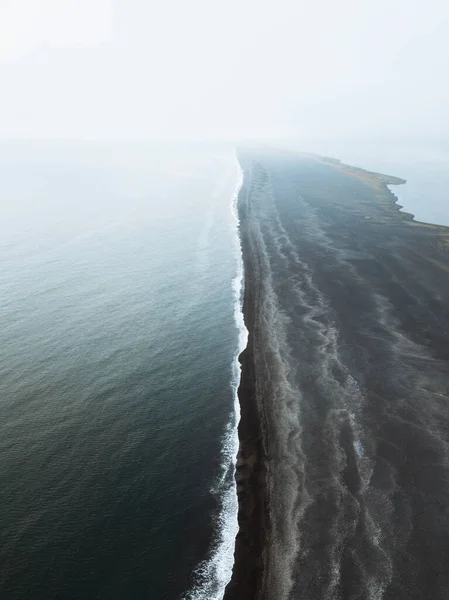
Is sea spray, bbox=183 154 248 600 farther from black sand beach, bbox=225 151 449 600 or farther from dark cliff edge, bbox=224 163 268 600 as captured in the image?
black sand beach, bbox=225 151 449 600

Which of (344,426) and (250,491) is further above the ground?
(250,491)

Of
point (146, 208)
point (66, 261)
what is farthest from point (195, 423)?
point (146, 208)

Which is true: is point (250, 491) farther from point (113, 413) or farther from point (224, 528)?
point (113, 413)

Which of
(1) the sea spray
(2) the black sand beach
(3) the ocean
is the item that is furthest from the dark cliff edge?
(3) the ocean

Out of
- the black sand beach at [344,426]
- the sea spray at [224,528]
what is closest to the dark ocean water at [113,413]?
the sea spray at [224,528]

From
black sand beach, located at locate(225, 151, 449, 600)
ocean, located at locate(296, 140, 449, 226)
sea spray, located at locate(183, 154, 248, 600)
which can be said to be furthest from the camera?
ocean, located at locate(296, 140, 449, 226)

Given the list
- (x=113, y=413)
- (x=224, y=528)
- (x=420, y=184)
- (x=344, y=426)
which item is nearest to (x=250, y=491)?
(x=224, y=528)
